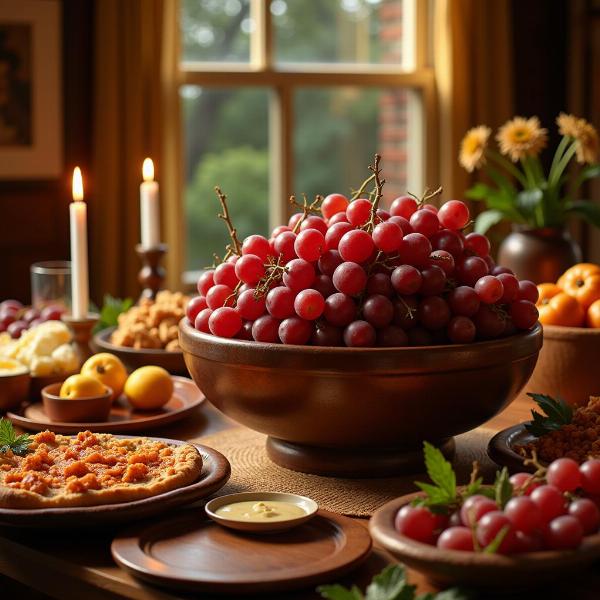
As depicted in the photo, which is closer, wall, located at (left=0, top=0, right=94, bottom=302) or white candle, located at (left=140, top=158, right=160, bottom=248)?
white candle, located at (left=140, top=158, right=160, bottom=248)

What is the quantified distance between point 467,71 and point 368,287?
14.3ft

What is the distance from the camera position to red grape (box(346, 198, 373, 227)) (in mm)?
1269

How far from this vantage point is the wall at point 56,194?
183 inches

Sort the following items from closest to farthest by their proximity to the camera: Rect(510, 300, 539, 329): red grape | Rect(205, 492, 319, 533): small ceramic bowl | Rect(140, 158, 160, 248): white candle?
Rect(205, 492, 319, 533): small ceramic bowl < Rect(510, 300, 539, 329): red grape < Rect(140, 158, 160, 248): white candle

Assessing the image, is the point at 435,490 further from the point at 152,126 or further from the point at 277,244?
the point at 152,126

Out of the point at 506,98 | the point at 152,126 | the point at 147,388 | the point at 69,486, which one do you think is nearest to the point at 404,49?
the point at 506,98

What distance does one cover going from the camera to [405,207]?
1.31m

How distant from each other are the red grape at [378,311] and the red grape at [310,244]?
0.34 feet

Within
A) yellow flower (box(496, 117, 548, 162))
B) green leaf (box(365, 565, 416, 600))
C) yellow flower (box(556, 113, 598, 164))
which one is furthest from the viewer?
yellow flower (box(496, 117, 548, 162))

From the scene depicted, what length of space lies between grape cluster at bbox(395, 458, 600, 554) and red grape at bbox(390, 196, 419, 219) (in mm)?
495

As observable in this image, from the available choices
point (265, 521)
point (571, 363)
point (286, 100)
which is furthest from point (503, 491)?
point (286, 100)

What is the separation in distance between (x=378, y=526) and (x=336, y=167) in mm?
4646

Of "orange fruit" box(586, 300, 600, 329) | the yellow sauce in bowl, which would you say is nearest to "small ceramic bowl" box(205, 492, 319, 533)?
the yellow sauce in bowl

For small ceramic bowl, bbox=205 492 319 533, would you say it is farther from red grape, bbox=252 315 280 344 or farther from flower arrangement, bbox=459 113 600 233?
flower arrangement, bbox=459 113 600 233
